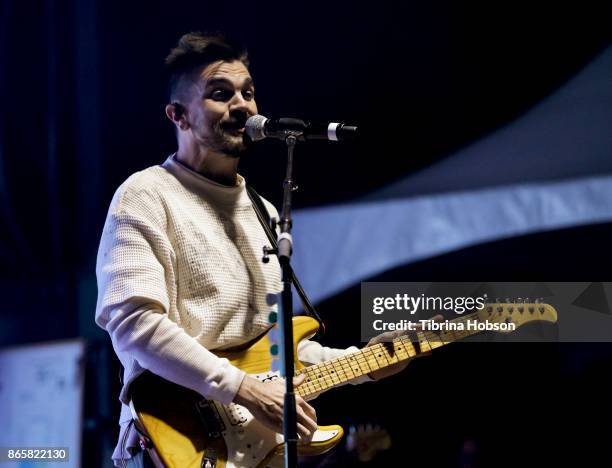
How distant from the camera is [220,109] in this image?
96.0 inches

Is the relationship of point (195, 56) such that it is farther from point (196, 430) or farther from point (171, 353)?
point (196, 430)

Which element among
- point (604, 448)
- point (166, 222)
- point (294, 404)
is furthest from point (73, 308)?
point (604, 448)

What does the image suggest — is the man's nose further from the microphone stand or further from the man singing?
the microphone stand

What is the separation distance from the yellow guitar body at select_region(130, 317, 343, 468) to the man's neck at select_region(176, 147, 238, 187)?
652mm

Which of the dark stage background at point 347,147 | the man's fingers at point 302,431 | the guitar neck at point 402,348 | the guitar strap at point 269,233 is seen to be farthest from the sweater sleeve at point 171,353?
the dark stage background at point 347,147

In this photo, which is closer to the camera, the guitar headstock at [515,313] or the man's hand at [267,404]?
the man's hand at [267,404]

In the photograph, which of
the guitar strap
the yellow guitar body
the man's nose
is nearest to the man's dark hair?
the man's nose

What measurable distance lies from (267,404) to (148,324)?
0.36 meters

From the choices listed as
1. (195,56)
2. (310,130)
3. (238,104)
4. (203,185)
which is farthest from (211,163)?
(310,130)

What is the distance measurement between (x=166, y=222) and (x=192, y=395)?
47cm

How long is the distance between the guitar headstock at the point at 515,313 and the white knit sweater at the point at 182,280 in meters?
0.46

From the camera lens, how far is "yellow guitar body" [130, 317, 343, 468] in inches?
81.1

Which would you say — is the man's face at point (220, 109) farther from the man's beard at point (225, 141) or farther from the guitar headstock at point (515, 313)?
the guitar headstock at point (515, 313)

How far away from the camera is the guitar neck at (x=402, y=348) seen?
233 cm
